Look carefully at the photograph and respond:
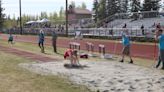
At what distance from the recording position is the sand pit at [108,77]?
12875 mm

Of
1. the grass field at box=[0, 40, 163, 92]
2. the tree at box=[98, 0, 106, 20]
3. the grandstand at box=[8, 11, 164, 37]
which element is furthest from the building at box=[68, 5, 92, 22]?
the grass field at box=[0, 40, 163, 92]

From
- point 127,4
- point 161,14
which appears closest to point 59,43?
point 161,14

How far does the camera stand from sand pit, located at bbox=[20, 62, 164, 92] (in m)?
12.9

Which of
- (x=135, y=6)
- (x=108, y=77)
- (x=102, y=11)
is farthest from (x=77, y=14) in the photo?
(x=108, y=77)

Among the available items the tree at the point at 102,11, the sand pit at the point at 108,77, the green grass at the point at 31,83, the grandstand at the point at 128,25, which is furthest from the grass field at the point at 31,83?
the tree at the point at 102,11

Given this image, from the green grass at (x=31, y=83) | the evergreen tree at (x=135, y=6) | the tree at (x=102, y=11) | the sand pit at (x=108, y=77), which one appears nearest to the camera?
the sand pit at (x=108, y=77)

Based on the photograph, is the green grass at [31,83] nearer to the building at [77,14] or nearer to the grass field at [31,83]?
the grass field at [31,83]

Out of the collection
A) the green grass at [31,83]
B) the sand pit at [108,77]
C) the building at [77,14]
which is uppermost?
the building at [77,14]

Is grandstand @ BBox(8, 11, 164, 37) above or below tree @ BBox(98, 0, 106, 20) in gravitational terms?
below

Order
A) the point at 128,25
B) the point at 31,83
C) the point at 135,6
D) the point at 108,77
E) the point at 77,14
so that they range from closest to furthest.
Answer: the point at 31,83, the point at 108,77, the point at 128,25, the point at 135,6, the point at 77,14

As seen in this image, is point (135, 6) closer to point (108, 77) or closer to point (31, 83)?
point (108, 77)

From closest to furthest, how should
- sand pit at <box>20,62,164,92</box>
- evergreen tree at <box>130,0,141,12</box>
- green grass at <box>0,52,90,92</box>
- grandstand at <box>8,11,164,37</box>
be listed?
sand pit at <box>20,62,164,92</box> → green grass at <box>0,52,90,92</box> → grandstand at <box>8,11,164,37</box> → evergreen tree at <box>130,0,141,12</box>

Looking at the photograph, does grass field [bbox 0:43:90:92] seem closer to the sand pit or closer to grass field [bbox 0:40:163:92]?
grass field [bbox 0:40:163:92]

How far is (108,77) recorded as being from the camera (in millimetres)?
15188
